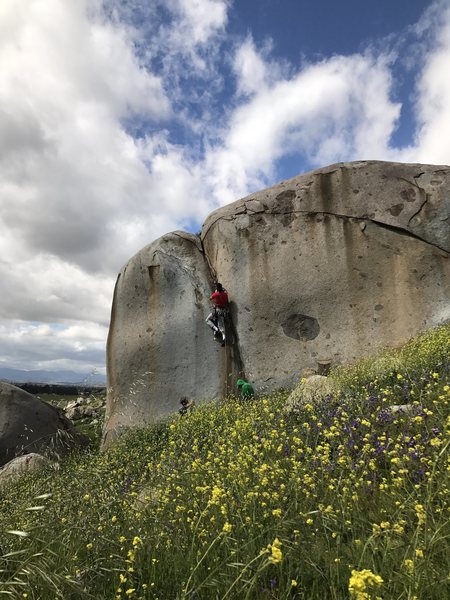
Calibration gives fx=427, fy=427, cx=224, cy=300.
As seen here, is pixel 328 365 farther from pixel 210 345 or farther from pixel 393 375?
pixel 393 375

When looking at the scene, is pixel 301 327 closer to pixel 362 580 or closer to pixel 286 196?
pixel 286 196

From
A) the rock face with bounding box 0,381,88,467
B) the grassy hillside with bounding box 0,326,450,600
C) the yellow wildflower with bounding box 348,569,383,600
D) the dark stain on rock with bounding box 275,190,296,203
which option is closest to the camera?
the yellow wildflower with bounding box 348,569,383,600

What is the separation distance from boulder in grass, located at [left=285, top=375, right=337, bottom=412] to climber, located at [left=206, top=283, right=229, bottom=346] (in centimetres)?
565

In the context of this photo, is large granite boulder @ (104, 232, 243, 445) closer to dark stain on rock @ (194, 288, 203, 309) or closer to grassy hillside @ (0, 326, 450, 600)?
dark stain on rock @ (194, 288, 203, 309)

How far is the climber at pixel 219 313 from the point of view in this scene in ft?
46.5

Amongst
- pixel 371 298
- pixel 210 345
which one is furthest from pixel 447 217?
pixel 210 345

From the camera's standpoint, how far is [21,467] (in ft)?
38.9

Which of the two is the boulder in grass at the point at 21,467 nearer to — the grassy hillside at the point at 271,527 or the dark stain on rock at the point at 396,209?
the grassy hillside at the point at 271,527

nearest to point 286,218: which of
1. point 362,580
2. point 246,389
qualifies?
point 246,389

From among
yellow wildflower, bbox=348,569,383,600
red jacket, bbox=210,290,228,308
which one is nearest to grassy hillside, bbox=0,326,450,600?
yellow wildflower, bbox=348,569,383,600

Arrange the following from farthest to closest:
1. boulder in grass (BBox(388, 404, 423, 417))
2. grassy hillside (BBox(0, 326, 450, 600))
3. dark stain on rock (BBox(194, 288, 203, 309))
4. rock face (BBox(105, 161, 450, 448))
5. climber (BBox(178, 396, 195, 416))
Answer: dark stain on rock (BBox(194, 288, 203, 309))
climber (BBox(178, 396, 195, 416))
rock face (BBox(105, 161, 450, 448))
boulder in grass (BBox(388, 404, 423, 417))
grassy hillside (BBox(0, 326, 450, 600))

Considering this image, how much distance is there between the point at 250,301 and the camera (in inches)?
564

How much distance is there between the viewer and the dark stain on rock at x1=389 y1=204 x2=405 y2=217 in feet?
43.9

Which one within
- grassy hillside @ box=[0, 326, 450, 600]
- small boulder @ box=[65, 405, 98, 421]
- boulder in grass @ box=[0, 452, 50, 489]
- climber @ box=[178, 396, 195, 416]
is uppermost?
climber @ box=[178, 396, 195, 416]
